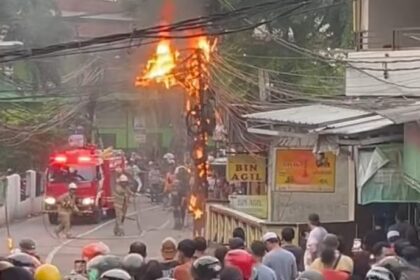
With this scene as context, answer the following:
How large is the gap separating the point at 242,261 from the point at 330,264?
0.80 m

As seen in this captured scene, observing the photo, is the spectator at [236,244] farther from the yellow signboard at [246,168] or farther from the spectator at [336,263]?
the yellow signboard at [246,168]

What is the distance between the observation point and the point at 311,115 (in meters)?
17.7

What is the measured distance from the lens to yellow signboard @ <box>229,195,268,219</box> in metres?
20.6

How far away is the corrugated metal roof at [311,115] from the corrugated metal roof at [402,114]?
1.45m

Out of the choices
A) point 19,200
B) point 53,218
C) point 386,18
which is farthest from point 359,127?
point 19,200

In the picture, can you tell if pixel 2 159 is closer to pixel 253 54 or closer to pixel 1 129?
pixel 1 129

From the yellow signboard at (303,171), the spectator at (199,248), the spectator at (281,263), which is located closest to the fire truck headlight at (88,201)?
the yellow signboard at (303,171)

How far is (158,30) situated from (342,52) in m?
10.0

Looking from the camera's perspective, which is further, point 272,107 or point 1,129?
point 1,129

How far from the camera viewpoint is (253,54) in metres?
32.0

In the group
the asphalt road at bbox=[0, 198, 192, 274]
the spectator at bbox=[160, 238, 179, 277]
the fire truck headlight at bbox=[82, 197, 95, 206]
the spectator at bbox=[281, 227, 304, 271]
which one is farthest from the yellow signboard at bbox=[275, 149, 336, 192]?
the fire truck headlight at bbox=[82, 197, 95, 206]

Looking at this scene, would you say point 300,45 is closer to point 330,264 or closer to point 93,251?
point 93,251

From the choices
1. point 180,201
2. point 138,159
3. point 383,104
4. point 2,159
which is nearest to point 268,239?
point 383,104

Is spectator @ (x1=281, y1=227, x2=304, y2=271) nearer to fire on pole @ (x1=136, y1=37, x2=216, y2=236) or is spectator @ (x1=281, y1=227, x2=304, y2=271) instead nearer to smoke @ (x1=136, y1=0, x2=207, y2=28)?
smoke @ (x1=136, y1=0, x2=207, y2=28)
